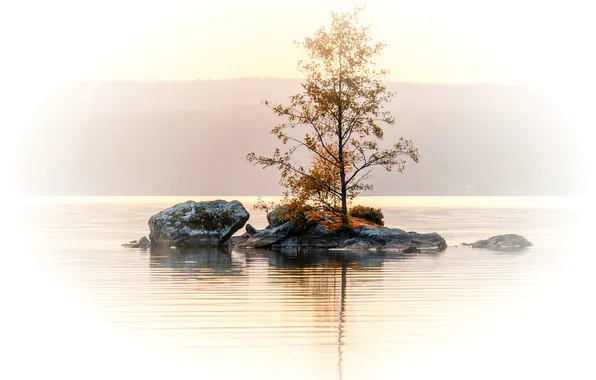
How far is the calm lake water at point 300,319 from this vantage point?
16.7 metres

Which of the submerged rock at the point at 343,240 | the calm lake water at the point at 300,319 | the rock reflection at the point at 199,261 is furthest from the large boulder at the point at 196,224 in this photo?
the calm lake water at the point at 300,319

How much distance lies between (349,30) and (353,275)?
23.3 m

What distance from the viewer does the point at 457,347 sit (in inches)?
722

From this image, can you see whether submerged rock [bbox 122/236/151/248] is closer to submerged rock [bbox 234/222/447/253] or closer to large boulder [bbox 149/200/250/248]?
large boulder [bbox 149/200/250/248]

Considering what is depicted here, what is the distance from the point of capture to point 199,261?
41.2m

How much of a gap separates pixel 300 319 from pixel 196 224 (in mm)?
31677

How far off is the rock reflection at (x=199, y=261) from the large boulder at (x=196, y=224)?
6.44 feet

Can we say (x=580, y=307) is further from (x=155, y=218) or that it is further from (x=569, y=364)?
(x=155, y=218)

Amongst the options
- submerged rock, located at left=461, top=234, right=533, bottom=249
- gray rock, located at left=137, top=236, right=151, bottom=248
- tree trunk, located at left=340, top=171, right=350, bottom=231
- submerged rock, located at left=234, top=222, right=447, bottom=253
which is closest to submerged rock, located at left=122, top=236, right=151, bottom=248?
gray rock, located at left=137, top=236, right=151, bottom=248

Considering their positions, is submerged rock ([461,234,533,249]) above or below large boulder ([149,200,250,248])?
below

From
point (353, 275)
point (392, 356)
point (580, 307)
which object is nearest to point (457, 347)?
point (392, 356)

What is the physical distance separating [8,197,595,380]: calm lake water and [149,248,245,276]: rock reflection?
0.21 meters

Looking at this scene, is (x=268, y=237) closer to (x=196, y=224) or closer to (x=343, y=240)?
(x=196, y=224)

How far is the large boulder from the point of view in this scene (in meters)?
52.5
